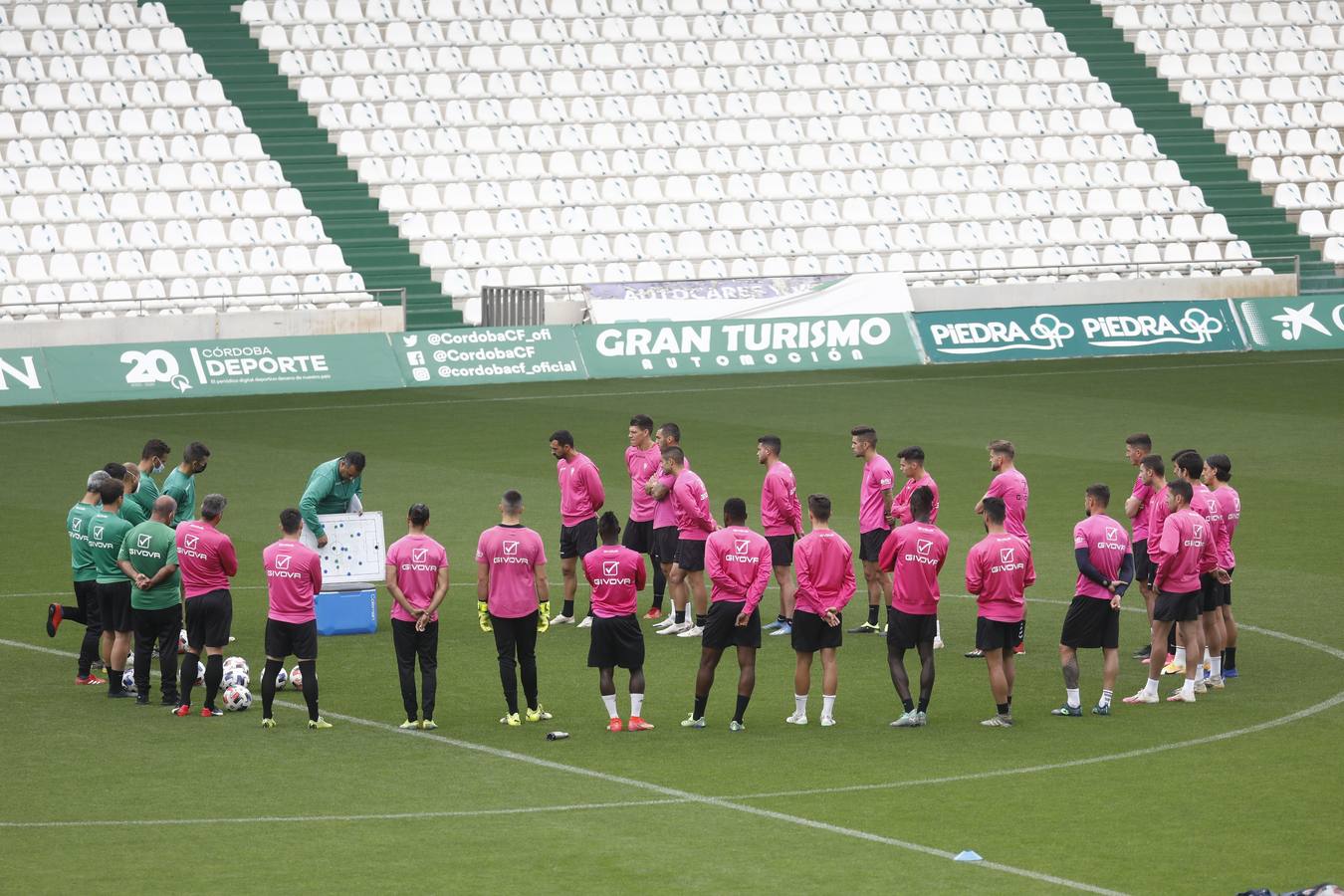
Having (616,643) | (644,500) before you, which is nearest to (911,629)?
(616,643)

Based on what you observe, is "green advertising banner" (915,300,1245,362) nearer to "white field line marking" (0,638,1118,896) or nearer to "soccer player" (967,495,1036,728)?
"soccer player" (967,495,1036,728)

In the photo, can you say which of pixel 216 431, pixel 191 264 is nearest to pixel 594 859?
pixel 216 431

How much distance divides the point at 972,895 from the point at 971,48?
41.9 m

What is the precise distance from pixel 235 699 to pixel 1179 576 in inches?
306

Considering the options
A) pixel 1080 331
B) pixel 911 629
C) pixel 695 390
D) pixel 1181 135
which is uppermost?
pixel 1181 135

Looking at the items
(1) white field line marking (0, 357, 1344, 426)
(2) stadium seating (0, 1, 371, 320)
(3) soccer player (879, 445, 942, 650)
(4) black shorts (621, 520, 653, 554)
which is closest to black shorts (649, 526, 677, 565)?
(4) black shorts (621, 520, 653, 554)

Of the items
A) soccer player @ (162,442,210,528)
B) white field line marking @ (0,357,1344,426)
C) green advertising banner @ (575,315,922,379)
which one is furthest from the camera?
green advertising banner @ (575,315,922,379)

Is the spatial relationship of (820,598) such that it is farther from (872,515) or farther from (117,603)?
(117,603)

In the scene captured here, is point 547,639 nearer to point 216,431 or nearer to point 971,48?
point 216,431

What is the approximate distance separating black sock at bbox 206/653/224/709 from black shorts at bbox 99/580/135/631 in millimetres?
1066

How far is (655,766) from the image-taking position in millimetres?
14117

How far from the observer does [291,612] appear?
15383 millimetres

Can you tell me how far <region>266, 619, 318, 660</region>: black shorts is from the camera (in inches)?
606

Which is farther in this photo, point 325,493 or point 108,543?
point 325,493
